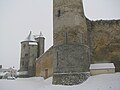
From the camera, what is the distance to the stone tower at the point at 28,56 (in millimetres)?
34469

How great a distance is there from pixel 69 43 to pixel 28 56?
69.4 feet

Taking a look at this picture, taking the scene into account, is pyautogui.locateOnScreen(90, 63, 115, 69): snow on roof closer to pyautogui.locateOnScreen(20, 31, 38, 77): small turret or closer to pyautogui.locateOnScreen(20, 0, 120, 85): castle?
pyautogui.locateOnScreen(20, 0, 120, 85): castle

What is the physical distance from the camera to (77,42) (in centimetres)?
1535

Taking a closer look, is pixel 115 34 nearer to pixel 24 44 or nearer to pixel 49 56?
pixel 49 56

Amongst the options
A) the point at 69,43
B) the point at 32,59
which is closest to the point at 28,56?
the point at 32,59

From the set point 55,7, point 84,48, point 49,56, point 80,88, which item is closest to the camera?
point 80,88

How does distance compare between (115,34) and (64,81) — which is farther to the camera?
Answer: (115,34)

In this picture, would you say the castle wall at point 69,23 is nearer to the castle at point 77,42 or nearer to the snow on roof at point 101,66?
the castle at point 77,42

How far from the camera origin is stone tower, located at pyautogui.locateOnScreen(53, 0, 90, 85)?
1467cm

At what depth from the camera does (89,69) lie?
52.7ft

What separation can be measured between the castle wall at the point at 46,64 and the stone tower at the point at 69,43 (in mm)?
7685

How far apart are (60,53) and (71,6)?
3.98 metres

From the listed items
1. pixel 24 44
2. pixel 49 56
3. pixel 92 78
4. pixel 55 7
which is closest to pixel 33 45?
pixel 24 44

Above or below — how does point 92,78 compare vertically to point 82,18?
below
